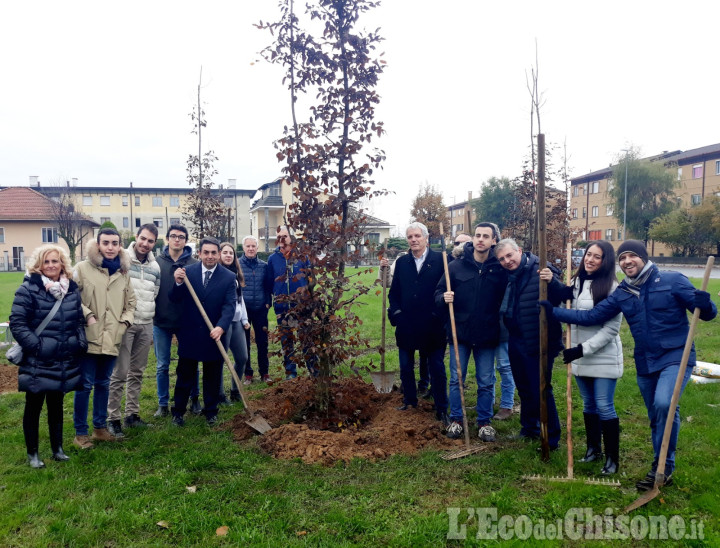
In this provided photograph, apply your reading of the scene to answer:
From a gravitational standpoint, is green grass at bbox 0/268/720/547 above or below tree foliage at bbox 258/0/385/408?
below

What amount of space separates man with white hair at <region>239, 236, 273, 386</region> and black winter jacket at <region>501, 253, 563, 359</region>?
3753mm

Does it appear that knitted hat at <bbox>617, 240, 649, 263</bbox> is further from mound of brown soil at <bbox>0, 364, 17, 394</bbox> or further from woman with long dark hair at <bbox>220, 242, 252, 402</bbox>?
mound of brown soil at <bbox>0, 364, 17, 394</bbox>

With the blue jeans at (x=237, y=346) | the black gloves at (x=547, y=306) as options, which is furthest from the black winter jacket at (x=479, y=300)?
the blue jeans at (x=237, y=346)

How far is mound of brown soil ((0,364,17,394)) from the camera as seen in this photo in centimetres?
720

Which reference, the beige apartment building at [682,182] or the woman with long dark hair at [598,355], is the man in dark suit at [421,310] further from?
the beige apartment building at [682,182]

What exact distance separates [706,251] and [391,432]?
44147 millimetres

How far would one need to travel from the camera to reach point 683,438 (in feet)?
16.4

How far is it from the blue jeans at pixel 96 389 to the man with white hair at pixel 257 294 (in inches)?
95.5

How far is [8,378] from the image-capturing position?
7.75 metres

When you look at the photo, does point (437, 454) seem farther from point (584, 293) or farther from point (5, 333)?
point (5, 333)

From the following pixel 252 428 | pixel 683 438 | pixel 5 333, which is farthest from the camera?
pixel 5 333

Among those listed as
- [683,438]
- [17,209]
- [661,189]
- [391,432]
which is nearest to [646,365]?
[683,438]

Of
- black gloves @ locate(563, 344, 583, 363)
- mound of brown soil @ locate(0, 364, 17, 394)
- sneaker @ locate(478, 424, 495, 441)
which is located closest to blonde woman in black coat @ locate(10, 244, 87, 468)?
mound of brown soil @ locate(0, 364, 17, 394)

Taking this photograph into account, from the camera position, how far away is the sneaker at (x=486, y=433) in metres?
5.11
